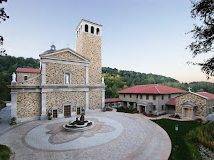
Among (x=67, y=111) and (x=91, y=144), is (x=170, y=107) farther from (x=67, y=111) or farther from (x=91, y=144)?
(x=67, y=111)

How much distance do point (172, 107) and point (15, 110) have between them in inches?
1058

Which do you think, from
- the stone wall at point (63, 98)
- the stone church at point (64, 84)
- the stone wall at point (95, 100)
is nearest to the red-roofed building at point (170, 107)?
the stone church at point (64, 84)

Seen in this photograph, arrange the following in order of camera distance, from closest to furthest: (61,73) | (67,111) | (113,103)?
(61,73), (67,111), (113,103)

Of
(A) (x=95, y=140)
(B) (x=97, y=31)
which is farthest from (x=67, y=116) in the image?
(B) (x=97, y=31)

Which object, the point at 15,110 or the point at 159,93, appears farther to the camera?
the point at 159,93

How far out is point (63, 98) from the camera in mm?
19891

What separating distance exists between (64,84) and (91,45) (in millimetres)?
10646

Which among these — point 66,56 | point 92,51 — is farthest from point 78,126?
point 92,51

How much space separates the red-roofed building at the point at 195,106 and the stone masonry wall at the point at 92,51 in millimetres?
15973

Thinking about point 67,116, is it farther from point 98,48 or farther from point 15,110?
point 98,48

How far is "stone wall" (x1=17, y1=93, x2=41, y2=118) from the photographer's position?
16859 mm

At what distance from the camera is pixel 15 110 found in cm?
1636

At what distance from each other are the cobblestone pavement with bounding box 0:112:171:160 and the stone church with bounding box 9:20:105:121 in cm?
468

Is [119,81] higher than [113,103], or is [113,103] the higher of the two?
[119,81]
